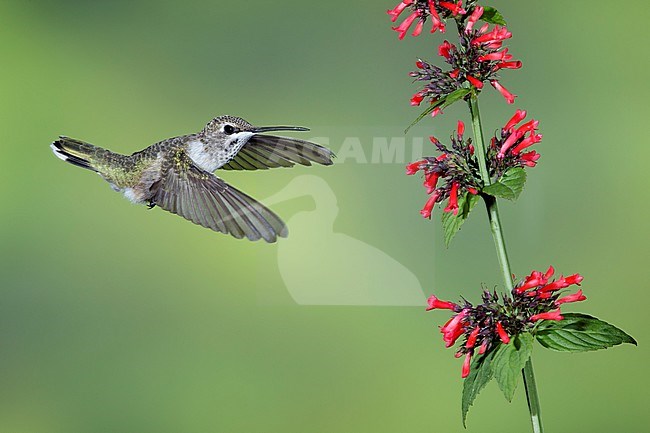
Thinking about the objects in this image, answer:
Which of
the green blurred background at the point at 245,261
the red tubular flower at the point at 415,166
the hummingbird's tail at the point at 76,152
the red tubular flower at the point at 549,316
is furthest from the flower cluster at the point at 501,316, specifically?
the green blurred background at the point at 245,261

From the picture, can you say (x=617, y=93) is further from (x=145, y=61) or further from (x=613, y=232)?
(x=145, y=61)

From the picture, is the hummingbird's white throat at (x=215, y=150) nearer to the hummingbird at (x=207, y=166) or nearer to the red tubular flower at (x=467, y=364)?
the hummingbird at (x=207, y=166)

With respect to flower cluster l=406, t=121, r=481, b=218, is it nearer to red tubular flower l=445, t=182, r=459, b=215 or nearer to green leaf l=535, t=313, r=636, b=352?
red tubular flower l=445, t=182, r=459, b=215

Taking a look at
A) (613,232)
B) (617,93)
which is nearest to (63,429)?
(613,232)

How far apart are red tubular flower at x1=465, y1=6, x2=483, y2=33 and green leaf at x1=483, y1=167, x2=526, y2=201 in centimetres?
11

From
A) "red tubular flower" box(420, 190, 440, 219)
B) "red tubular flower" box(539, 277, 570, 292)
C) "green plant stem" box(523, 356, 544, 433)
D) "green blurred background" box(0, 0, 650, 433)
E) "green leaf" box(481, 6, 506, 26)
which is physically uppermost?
"green blurred background" box(0, 0, 650, 433)

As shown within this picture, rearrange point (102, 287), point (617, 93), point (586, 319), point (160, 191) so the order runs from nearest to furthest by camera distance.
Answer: point (586, 319) → point (160, 191) → point (102, 287) → point (617, 93)

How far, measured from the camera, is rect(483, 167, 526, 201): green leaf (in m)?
0.53

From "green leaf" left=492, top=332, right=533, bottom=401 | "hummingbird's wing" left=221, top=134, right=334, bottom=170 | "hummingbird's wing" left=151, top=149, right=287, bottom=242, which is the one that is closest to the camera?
"green leaf" left=492, top=332, right=533, bottom=401

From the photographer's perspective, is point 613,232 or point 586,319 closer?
point 586,319

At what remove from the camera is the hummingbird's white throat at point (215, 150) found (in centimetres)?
73

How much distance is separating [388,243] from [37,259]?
827 millimetres

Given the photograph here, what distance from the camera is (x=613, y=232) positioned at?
187 centimetres

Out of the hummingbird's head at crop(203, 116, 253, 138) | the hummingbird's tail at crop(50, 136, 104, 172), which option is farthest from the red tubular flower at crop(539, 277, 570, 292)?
the hummingbird's tail at crop(50, 136, 104, 172)
